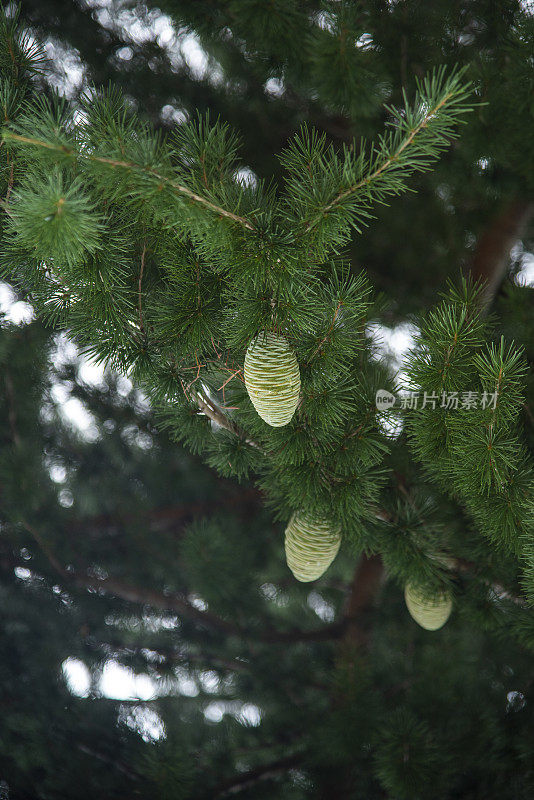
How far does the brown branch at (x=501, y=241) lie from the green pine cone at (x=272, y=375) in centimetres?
136

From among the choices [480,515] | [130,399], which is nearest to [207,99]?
[130,399]

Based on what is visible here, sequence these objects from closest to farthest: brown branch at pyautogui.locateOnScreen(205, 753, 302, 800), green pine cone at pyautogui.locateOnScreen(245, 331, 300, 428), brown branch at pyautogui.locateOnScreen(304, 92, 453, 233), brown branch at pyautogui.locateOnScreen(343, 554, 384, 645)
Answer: brown branch at pyautogui.locateOnScreen(304, 92, 453, 233)
green pine cone at pyautogui.locateOnScreen(245, 331, 300, 428)
brown branch at pyautogui.locateOnScreen(205, 753, 302, 800)
brown branch at pyautogui.locateOnScreen(343, 554, 384, 645)

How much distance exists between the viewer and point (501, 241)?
198 centimetres

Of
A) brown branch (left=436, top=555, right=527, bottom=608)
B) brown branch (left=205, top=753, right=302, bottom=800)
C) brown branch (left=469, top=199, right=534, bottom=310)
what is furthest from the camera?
brown branch (left=469, top=199, right=534, bottom=310)

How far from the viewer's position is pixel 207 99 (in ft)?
6.18

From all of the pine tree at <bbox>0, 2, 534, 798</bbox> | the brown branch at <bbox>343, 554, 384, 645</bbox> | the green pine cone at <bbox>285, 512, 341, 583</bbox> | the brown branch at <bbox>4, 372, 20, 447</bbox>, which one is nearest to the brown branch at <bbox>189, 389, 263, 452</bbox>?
the pine tree at <bbox>0, 2, 534, 798</bbox>

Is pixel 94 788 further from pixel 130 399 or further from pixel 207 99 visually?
pixel 207 99

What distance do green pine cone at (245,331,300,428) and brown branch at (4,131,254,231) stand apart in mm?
171

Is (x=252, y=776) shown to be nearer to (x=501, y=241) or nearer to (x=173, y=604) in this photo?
(x=173, y=604)

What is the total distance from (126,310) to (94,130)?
295 millimetres

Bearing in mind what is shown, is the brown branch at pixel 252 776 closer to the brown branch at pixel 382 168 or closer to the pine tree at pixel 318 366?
the pine tree at pixel 318 366

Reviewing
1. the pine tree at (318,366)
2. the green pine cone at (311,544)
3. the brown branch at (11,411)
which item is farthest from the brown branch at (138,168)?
the brown branch at (11,411)

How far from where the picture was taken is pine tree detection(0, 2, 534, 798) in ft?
2.31

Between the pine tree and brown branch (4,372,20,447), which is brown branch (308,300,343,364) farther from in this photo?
brown branch (4,372,20,447)
